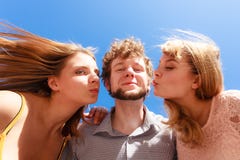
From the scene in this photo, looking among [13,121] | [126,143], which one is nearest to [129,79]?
[126,143]

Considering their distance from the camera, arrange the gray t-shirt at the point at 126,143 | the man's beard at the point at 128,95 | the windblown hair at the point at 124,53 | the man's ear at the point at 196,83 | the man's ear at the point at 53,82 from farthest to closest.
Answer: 1. the windblown hair at the point at 124,53
2. the man's ear at the point at 53,82
3. the man's beard at the point at 128,95
4. the gray t-shirt at the point at 126,143
5. the man's ear at the point at 196,83

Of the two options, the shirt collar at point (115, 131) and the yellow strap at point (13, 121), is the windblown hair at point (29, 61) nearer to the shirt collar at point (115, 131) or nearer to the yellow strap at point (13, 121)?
the shirt collar at point (115, 131)

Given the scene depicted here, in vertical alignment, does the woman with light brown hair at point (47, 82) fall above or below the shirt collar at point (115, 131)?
above

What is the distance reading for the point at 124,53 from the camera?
4.18 meters

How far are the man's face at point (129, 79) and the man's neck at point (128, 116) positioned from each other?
0.17m

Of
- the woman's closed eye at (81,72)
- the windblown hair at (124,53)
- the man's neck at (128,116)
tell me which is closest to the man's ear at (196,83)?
the man's neck at (128,116)

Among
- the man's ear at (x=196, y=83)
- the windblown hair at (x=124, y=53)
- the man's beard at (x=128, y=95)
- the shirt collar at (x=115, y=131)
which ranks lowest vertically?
the shirt collar at (x=115, y=131)

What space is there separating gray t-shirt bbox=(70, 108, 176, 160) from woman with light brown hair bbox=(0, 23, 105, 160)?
0.30 metres

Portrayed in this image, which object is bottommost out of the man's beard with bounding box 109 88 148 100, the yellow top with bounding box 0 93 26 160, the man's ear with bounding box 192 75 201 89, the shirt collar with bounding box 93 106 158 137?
the shirt collar with bounding box 93 106 158 137

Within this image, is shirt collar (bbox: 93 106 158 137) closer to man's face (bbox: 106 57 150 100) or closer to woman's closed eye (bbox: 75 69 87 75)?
man's face (bbox: 106 57 150 100)

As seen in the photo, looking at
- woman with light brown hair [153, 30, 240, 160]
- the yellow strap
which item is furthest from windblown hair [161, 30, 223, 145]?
the yellow strap

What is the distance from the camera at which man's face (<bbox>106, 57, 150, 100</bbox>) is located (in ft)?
12.2

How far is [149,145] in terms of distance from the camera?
359cm

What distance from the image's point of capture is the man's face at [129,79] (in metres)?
3.73
